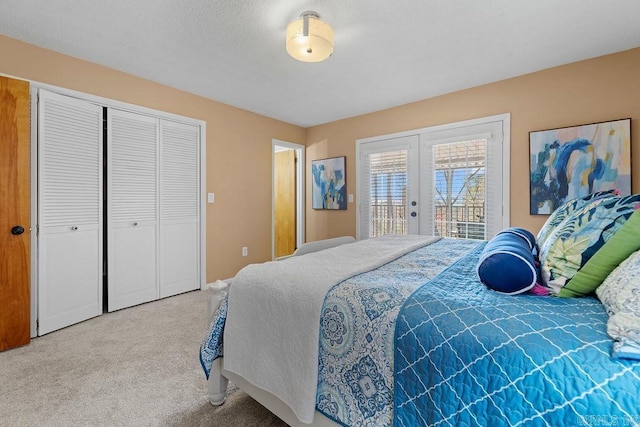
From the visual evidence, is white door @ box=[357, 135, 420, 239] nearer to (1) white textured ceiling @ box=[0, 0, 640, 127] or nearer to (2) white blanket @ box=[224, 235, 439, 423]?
(1) white textured ceiling @ box=[0, 0, 640, 127]

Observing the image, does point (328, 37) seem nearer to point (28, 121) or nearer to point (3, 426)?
point (28, 121)

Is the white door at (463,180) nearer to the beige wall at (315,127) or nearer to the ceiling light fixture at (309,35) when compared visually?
the beige wall at (315,127)

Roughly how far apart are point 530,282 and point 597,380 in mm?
414

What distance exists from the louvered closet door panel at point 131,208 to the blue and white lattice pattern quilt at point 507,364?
3.04 meters

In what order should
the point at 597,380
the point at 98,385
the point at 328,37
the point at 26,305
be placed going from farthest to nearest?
1. the point at 26,305
2. the point at 328,37
3. the point at 98,385
4. the point at 597,380

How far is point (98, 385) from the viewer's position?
172 centimetres

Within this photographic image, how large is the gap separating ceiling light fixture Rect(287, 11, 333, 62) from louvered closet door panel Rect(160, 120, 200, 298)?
1.97 m

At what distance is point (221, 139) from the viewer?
149 inches

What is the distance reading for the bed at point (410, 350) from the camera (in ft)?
2.24

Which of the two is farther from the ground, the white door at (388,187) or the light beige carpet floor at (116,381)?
the white door at (388,187)

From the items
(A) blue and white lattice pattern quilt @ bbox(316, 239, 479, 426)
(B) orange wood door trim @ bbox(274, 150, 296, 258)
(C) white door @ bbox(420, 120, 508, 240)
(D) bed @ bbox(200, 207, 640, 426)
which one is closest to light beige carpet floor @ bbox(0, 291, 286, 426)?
(D) bed @ bbox(200, 207, 640, 426)

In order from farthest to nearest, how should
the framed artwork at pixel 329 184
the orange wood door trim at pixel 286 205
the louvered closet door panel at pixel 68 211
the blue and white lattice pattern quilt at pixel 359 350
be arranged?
the orange wood door trim at pixel 286 205
the framed artwork at pixel 329 184
the louvered closet door panel at pixel 68 211
the blue and white lattice pattern quilt at pixel 359 350

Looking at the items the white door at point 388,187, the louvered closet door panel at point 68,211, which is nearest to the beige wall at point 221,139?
the louvered closet door panel at point 68,211

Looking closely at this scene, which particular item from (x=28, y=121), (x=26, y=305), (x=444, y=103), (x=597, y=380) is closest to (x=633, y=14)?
(x=444, y=103)
